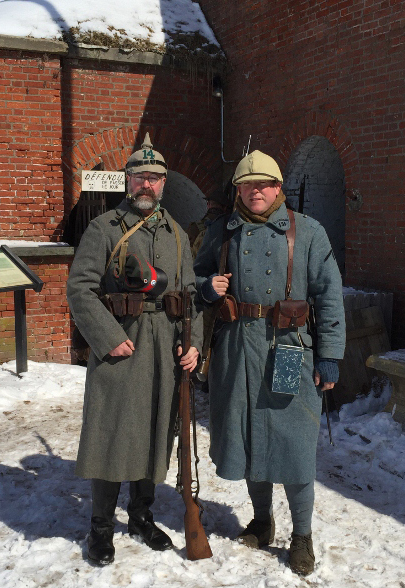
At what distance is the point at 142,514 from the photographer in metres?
3.44

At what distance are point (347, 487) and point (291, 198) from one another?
4335mm

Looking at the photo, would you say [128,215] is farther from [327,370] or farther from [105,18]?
[105,18]

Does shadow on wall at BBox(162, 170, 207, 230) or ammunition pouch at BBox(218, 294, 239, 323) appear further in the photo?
shadow on wall at BBox(162, 170, 207, 230)

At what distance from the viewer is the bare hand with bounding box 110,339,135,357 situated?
120 inches

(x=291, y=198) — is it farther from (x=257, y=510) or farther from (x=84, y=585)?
(x=84, y=585)

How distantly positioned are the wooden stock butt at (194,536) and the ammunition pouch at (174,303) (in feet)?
3.17

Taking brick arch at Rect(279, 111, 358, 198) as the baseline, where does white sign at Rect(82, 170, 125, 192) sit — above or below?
below

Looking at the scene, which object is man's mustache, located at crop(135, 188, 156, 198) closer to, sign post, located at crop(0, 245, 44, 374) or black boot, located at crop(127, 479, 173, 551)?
black boot, located at crop(127, 479, 173, 551)

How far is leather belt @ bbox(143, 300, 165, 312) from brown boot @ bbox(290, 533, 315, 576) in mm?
1366

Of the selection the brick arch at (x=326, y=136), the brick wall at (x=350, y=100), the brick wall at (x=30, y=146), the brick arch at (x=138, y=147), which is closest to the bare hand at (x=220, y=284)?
the brick wall at (x=350, y=100)

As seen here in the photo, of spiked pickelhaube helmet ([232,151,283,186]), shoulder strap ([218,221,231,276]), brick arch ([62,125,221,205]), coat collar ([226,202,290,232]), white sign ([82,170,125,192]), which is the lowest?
shoulder strap ([218,221,231,276])

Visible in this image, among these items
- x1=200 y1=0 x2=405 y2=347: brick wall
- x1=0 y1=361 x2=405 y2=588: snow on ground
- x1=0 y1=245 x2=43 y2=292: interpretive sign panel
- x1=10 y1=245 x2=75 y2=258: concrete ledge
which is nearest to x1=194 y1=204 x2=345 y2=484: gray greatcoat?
x1=0 y1=361 x2=405 y2=588: snow on ground

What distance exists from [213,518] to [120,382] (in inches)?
46.1

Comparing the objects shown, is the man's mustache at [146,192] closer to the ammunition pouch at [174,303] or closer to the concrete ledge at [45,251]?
the ammunition pouch at [174,303]
